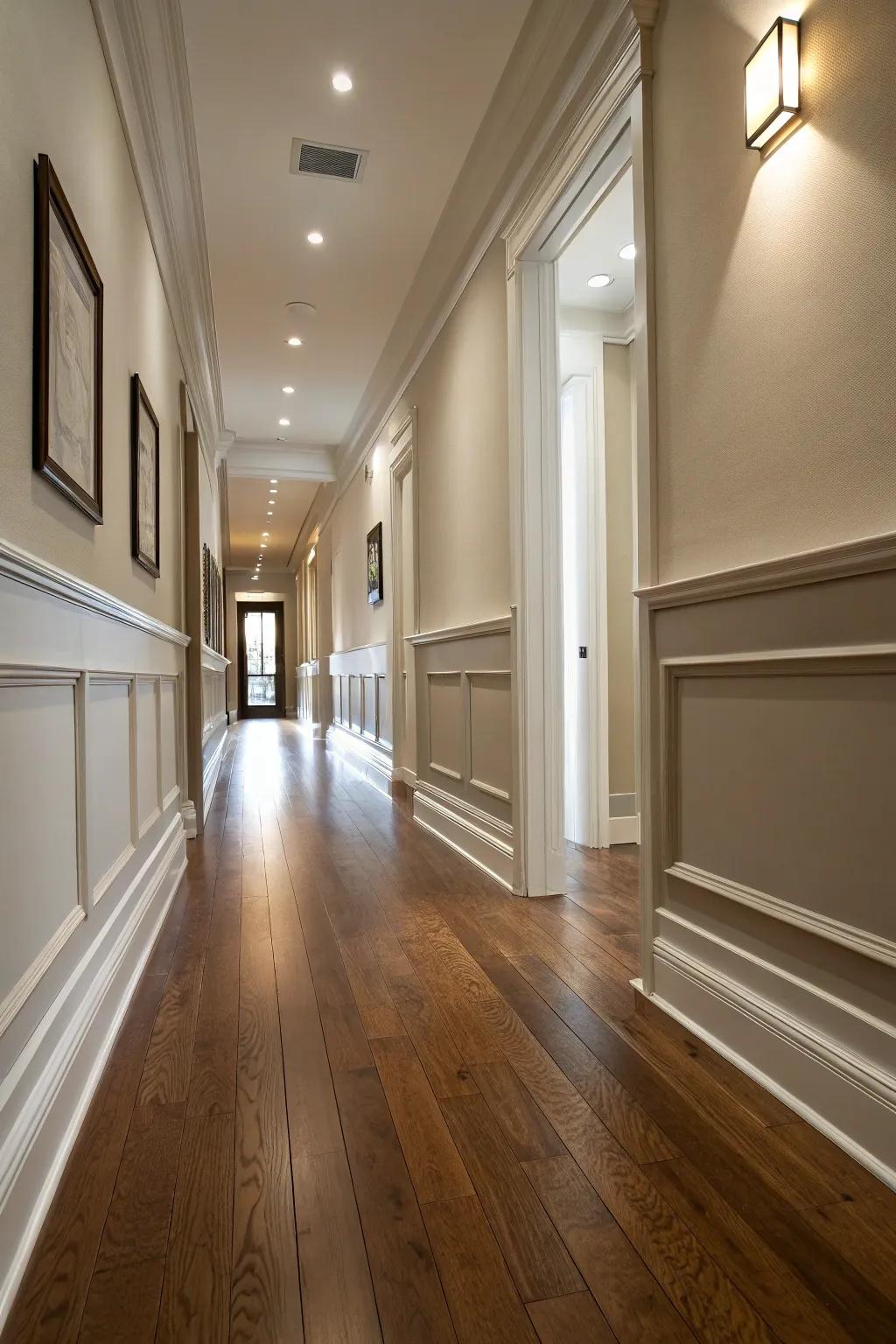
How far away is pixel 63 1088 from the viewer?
145 centimetres

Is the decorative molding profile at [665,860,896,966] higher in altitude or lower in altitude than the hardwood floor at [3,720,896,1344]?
higher

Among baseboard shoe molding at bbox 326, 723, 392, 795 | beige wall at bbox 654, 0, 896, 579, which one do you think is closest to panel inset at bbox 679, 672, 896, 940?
beige wall at bbox 654, 0, 896, 579

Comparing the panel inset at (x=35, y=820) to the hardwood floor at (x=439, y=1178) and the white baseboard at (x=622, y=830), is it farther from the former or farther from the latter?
the white baseboard at (x=622, y=830)

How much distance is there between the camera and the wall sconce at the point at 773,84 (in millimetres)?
1496

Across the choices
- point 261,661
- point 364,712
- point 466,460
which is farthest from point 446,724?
point 261,661

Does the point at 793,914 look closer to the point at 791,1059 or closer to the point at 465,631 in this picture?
the point at 791,1059

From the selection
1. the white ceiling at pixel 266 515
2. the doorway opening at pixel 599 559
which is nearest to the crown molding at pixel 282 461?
the white ceiling at pixel 266 515

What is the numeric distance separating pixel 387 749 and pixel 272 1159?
5287mm

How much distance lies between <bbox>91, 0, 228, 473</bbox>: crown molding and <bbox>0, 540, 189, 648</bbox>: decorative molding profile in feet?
4.81

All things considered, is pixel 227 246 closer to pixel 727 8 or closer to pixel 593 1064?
pixel 727 8

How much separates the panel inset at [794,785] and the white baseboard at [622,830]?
2044mm

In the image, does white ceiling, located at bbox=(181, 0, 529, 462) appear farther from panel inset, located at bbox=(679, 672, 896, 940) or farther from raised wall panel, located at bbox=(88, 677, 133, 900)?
panel inset, located at bbox=(679, 672, 896, 940)

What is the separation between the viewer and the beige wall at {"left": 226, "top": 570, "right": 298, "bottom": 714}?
1830 centimetres

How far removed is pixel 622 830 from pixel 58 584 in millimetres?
3081
